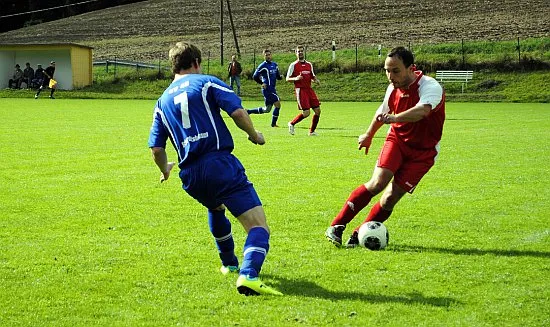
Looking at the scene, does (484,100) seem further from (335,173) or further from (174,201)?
(174,201)

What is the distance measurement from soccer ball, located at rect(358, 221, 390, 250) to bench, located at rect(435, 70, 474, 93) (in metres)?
35.9

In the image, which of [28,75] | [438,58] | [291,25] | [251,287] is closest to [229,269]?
[251,287]

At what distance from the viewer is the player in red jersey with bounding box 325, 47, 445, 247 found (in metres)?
7.39

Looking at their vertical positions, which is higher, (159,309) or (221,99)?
(221,99)

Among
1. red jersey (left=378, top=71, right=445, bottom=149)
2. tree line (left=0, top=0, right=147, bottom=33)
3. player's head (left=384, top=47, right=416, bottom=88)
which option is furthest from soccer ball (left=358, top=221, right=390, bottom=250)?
tree line (left=0, top=0, right=147, bottom=33)

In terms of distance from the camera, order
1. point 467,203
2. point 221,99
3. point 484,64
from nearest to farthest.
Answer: point 221,99
point 467,203
point 484,64

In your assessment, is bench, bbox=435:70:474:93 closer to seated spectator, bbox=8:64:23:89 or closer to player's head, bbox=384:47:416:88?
seated spectator, bbox=8:64:23:89

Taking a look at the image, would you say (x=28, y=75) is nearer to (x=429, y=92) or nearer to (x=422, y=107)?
(x=429, y=92)

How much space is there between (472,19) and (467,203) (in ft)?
170

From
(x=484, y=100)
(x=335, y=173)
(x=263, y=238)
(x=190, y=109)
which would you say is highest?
(x=190, y=109)

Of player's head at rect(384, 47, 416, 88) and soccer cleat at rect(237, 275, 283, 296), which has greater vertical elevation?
player's head at rect(384, 47, 416, 88)

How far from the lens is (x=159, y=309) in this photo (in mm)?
5414

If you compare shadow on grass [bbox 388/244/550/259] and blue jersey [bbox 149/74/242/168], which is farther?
shadow on grass [bbox 388/244/550/259]

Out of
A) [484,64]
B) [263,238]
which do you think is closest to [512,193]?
[263,238]
